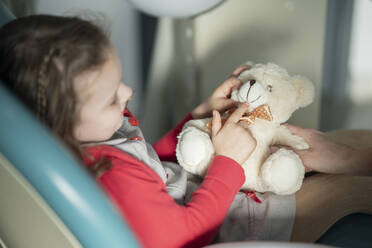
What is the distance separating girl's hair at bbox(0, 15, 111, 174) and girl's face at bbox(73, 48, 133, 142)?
0.01 meters

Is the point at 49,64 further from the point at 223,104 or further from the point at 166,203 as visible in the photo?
the point at 223,104

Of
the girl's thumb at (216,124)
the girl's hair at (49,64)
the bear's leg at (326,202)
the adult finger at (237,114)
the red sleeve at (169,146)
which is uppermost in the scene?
the girl's hair at (49,64)

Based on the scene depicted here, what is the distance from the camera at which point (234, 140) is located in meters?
0.72

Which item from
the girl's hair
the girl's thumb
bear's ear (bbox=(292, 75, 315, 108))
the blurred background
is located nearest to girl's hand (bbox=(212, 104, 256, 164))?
the girl's thumb

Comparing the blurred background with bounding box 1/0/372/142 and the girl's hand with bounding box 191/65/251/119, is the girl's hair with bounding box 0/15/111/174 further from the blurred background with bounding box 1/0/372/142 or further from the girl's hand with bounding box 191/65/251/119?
the blurred background with bounding box 1/0/372/142

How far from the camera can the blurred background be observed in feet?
4.10

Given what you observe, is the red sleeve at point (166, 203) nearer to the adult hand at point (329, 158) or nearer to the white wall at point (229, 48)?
the adult hand at point (329, 158)

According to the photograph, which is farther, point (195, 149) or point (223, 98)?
point (223, 98)

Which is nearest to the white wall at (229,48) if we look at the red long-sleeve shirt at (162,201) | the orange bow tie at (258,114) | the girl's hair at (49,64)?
the orange bow tie at (258,114)

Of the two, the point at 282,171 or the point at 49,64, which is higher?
the point at 49,64


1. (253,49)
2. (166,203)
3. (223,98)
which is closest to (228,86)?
(223,98)

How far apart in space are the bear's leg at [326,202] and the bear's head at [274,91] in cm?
17

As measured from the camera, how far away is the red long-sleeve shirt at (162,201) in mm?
580

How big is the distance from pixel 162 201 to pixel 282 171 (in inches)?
9.5
